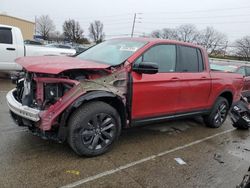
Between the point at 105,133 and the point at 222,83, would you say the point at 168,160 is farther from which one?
the point at 222,83

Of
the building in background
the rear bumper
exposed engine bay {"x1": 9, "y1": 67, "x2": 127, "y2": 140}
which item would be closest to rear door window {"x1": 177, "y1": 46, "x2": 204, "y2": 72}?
exposed engine bay {"x1": 9, "y1": 67, "x2": 127, "y2": 140}

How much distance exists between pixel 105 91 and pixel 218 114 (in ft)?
11.2

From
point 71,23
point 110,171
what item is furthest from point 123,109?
point 71,23

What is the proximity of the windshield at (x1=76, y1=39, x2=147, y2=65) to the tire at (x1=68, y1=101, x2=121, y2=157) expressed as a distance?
2.76 feet

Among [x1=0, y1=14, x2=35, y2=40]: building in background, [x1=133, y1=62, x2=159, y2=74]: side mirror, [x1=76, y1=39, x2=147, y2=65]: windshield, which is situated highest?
[x1=0, y1=14, x2=35, y2=40]: building in background

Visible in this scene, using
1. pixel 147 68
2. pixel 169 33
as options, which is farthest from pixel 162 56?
pixel 169 33

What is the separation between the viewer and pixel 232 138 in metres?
5.44

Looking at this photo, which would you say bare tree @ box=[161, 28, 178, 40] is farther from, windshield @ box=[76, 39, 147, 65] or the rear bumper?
the rear bumper

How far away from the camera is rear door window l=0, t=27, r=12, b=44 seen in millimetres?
8823

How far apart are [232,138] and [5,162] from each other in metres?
4.33

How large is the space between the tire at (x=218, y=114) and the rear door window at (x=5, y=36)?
6991 mm

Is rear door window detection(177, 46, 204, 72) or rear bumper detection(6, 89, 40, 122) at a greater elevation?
rear door window detection(177, 46, 204, 72)

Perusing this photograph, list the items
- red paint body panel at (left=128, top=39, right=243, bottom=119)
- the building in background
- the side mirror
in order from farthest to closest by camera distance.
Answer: the building in background → red paint body panel at (left=128, top=39, right=243, bottom=119) → the side mirror

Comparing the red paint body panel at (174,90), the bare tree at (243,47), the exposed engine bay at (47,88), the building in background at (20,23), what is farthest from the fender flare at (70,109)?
the bare tree at (243,47)
